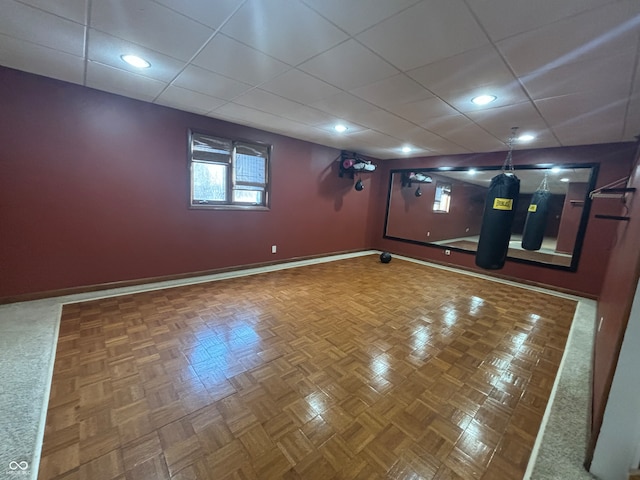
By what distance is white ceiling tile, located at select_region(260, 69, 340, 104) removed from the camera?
218 cm

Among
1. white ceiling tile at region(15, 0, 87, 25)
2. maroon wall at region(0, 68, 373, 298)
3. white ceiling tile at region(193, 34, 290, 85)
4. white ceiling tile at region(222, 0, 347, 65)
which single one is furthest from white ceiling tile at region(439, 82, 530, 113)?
maroon wall at region(0, 68, 373, 298)

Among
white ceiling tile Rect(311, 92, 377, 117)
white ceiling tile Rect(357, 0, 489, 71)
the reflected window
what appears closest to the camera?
white ceiling tile Rect(357, 0, 489, 71)

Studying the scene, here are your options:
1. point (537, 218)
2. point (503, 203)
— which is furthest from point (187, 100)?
point (537, 218)

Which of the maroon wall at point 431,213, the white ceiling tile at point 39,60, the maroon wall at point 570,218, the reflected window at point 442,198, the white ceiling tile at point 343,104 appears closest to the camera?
the white ceiling tile at point 39,60

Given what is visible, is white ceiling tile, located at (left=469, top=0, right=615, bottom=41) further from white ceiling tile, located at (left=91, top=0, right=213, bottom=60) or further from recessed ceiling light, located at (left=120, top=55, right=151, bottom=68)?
recessed ceiling light, located at (left=120, top=55, right=151, bottom=68)

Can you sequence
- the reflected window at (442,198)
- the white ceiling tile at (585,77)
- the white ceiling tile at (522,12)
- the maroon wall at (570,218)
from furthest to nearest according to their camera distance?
the reflected window at (442,198)
the maroon wall at (570,218)
the white ceiling tile at (585,77)
the white ceiling tile at (522,12)

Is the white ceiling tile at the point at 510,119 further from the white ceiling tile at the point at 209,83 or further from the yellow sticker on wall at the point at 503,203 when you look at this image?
the white ceiling tile at the point at 209,83

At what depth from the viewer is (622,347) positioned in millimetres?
1167

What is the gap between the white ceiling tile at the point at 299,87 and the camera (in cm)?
218

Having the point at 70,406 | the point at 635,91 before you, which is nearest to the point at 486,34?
the point at 635,91

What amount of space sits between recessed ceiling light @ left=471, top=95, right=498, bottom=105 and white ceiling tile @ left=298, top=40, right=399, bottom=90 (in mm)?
915

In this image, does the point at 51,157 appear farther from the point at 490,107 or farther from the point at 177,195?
the point at 490,107

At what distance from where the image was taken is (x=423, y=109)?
2693 mm

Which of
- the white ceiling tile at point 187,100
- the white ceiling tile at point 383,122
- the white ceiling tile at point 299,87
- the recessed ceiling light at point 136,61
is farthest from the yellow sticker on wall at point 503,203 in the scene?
the recessed ceiling light at point 136,61
